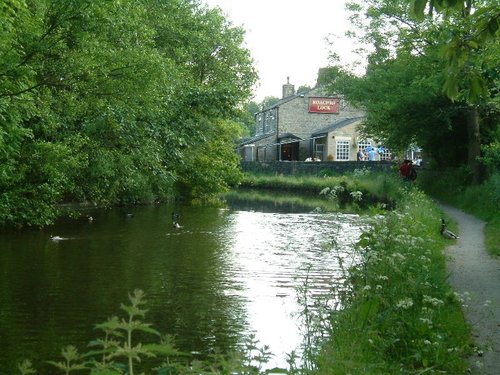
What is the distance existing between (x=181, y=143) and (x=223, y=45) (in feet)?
62.5

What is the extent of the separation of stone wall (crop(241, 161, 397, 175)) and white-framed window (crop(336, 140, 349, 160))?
926cm

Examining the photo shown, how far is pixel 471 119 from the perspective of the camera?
32.0 metres

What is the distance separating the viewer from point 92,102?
62.3ft

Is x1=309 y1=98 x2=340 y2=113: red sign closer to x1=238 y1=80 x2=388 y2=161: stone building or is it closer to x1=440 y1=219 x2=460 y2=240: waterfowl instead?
x1=238 y1=80 x2=388 y2=161: stone building

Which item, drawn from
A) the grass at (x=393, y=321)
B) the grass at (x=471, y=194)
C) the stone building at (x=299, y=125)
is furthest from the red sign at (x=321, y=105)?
the grass at (x=393, y=321)

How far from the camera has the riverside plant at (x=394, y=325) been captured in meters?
6.38

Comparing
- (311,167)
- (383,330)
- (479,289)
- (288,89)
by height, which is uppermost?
(288,89)

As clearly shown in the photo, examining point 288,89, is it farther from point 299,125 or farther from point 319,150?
point 319,150

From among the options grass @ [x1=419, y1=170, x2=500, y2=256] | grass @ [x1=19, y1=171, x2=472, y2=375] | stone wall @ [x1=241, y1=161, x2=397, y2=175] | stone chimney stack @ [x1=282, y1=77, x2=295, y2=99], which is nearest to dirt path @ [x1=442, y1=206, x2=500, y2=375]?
grass @ [x1=19, y1=171, x2=472, y2=375]

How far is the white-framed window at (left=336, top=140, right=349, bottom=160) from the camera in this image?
71000mm

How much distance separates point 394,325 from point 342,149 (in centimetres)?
6454

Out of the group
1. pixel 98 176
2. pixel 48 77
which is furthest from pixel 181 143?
pixel 48 77

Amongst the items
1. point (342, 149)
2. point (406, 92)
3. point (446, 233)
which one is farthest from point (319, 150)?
point (446, 233)

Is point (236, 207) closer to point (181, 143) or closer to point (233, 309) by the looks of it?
point (181, 143)
